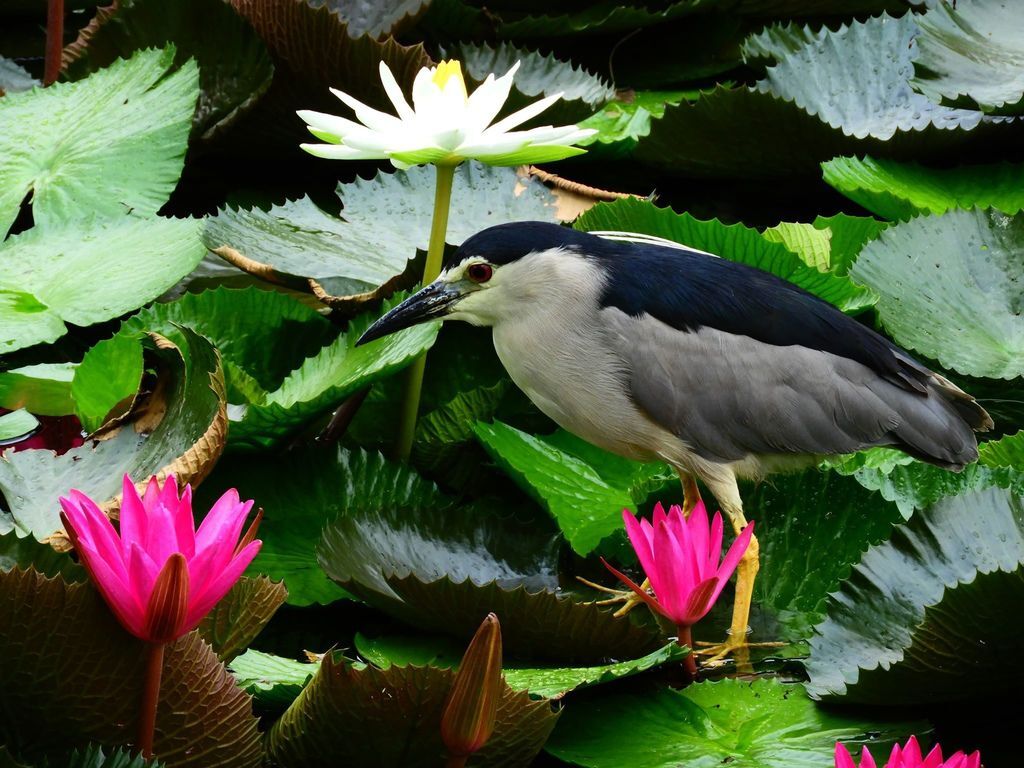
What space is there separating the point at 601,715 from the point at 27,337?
112 centimetres

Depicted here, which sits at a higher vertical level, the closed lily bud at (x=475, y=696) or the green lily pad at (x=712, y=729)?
the closed lily bud at (x=475, y=696)

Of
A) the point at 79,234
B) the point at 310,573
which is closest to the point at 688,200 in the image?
the point at 79,234

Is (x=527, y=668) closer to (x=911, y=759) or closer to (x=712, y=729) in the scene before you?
(x=712, y=729)

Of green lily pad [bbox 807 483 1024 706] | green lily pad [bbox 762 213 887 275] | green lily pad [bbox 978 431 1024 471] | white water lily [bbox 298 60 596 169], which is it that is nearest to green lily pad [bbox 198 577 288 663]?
green lily pad [bbox 807 483 1024 706]

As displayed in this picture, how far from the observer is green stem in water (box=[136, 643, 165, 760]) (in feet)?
3.58

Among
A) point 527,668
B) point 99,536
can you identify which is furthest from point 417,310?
point 99,536

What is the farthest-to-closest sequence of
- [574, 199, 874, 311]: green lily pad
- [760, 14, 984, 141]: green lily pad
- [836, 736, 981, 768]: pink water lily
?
[760, 14, 984, 141]: green lily pad, [574, 199, 874, 311]: green lily pad, [836, 736, 981, 768]: pink water lily

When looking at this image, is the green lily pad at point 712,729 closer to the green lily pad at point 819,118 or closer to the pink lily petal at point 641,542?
the pink lily petal at point 641,542

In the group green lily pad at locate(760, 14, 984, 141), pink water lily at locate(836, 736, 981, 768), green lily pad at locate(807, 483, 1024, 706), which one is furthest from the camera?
green lily pad at locate(760, 14, 984, 141)

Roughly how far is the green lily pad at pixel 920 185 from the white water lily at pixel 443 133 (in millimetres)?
729

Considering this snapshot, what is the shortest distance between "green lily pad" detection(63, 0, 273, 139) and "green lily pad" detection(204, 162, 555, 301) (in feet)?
1.17

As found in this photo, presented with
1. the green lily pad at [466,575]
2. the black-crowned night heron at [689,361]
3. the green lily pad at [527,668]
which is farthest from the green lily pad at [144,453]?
the black-crowned night heron at [689,361]

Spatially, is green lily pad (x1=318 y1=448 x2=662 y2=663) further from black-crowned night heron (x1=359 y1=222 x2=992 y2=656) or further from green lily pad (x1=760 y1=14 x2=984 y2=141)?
green lily pad (x1=760 y1=14 x2=984 y2=141)

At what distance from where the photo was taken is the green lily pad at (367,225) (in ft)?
7.56
